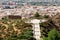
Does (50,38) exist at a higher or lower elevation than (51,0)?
higher

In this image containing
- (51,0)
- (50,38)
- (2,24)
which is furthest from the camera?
(51,0)

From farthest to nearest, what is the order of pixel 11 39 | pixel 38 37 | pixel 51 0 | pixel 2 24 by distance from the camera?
pixel 51 0, pixel 2 24, pixel 38 37, pixel 11 39

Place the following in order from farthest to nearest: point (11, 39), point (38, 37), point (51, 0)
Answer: point (51, 0), point (38, 37), point (11, 39)

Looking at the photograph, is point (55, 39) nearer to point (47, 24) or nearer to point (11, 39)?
point (11, 39)

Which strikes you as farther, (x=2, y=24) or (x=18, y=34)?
(x=2, y=24)

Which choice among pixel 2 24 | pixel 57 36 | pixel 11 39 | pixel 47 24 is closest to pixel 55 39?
pixel 57 36

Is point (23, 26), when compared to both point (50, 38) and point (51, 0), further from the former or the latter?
point (51, 0)

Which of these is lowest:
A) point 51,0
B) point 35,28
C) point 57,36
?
point 51,0

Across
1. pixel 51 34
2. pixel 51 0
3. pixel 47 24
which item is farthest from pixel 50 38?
pixel 51 0

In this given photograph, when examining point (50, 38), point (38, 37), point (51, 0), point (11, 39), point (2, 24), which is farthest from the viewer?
point (51, 0)
